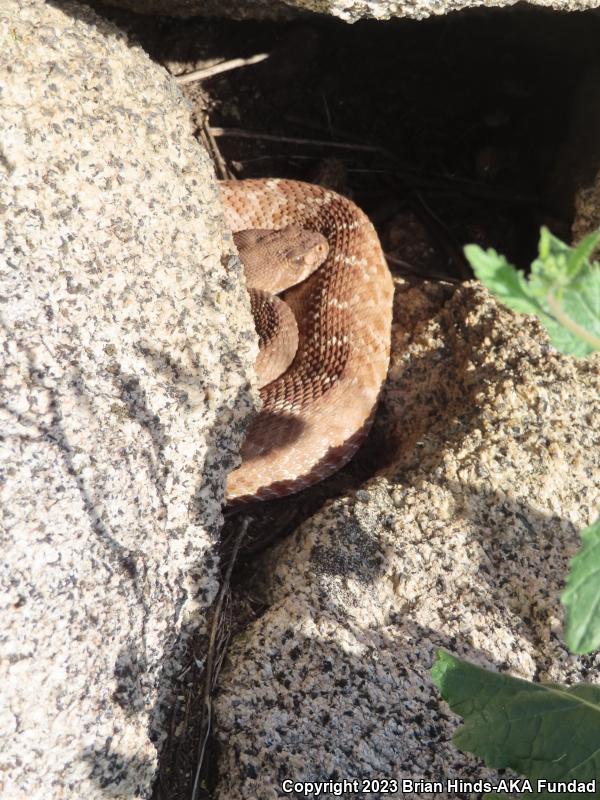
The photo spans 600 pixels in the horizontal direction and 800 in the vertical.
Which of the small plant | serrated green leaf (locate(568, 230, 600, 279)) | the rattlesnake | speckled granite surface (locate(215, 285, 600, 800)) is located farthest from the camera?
the rattlesnake

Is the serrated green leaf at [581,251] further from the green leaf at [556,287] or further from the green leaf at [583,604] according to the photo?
the green leaf at [583,604]

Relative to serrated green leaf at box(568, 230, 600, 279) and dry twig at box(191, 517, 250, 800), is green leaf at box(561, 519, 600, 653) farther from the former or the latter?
dry twig at box(191, 517, 250, 800)

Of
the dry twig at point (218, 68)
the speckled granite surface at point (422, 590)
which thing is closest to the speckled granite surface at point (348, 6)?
the dry twig at point (218, 68)

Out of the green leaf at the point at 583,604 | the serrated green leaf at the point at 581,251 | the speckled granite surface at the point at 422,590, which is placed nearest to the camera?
the serrated green leaf at the point at 581,251

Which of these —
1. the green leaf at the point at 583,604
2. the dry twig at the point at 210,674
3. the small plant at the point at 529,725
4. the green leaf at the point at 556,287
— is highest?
the green leaf at the point at 556,287

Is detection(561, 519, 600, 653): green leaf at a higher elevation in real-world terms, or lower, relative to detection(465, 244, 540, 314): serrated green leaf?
lower

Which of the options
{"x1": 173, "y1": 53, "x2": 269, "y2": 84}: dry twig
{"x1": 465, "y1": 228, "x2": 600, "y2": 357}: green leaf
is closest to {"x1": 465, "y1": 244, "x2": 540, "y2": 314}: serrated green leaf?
{"x1": 465, "y1": 228, "x2": 600, "y2": 357}: green leaf

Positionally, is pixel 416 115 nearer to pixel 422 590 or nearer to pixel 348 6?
pixel 348 6

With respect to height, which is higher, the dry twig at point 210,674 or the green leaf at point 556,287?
the green leaf at point 556,287
